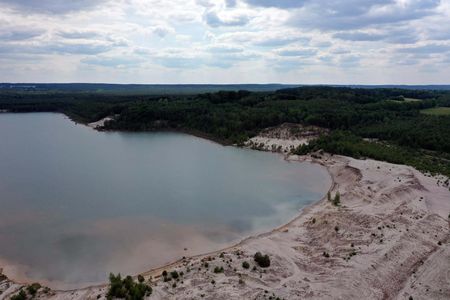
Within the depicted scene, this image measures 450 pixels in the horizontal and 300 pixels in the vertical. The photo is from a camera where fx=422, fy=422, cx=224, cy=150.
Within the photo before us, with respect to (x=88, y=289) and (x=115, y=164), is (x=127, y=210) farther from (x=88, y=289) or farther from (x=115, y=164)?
(x=115, y=164)

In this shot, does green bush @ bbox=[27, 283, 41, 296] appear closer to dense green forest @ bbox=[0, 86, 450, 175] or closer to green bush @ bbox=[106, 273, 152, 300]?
green bush @ bbox=[106, 273, 152, 300]

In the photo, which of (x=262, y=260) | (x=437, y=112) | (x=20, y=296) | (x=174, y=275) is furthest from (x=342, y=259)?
(x=437, y=112)

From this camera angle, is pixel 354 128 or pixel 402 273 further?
pixel 354 128

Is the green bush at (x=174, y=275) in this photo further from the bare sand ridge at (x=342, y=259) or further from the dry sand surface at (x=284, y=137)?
the dry sand surface at (x=284, y=137)

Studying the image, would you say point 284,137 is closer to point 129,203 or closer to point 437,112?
point 437,112

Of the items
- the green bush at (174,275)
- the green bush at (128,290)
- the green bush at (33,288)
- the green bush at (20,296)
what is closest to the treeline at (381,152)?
the green bush at (174,275)

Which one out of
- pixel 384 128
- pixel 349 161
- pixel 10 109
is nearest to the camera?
pixel 349 161

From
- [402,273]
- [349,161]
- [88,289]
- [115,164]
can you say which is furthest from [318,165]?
[88,289]
